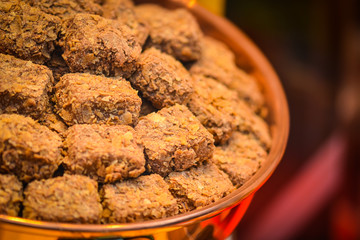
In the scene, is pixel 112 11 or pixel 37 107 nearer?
pixel 37 107

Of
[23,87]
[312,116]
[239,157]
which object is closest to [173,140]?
[239,157]

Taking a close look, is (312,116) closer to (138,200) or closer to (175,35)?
(175,35)

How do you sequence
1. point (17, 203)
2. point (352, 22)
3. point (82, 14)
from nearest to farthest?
point (17, 203), point (82, 14), point (352, 22)

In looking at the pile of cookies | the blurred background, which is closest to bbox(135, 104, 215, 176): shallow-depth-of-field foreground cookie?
the pile of cookies

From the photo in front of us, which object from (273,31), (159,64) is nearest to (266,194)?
(273,31)


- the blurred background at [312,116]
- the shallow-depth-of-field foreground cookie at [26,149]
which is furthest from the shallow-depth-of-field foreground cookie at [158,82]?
the blurred background at [312,116]

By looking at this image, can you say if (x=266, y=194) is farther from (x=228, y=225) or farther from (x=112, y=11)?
(x=112, y=11)
